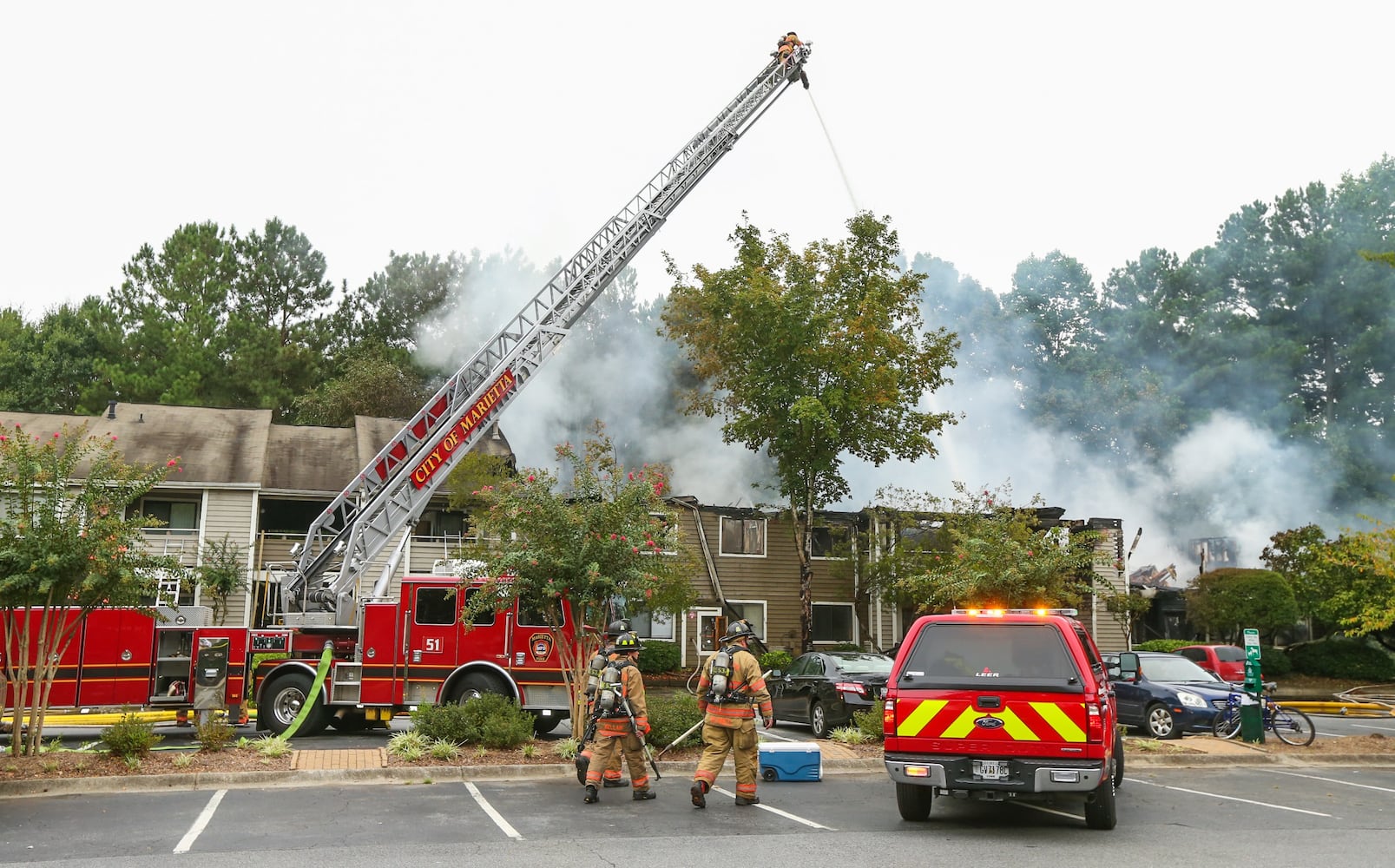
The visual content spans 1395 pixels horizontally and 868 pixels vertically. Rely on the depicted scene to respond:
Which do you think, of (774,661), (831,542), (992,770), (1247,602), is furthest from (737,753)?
(1247,602)

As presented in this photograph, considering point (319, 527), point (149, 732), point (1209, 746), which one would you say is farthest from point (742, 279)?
point (149, 732)

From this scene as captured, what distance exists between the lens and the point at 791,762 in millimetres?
11922

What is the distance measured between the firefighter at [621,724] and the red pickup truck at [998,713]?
2513 mm

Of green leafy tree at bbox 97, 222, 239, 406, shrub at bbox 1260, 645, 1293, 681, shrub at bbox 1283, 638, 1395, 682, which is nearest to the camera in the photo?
shrub at bbox 1260, 645, 1293, 681

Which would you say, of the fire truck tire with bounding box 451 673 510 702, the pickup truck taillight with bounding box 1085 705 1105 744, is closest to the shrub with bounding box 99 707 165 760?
the fire truck tire with bounding box 451 673 510 702

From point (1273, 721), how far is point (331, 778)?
1285 cm

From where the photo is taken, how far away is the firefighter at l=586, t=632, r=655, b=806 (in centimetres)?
1026

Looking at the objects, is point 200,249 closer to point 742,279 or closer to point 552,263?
point 552,263

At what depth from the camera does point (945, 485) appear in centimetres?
4603

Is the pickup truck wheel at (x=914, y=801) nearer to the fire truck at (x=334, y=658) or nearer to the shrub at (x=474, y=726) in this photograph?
the shrub at (x=474, y=726)

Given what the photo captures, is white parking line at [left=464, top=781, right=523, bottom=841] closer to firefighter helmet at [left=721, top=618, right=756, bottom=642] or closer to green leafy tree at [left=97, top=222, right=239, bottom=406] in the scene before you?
firefighter helmet at [left=721, top=618, right=756, bottom=642]

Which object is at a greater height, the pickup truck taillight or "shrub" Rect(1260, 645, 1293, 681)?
the pickup truck taillight

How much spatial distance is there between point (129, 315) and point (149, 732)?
39.1 m

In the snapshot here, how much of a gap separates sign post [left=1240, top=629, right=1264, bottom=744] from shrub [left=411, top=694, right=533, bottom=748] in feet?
32.8
